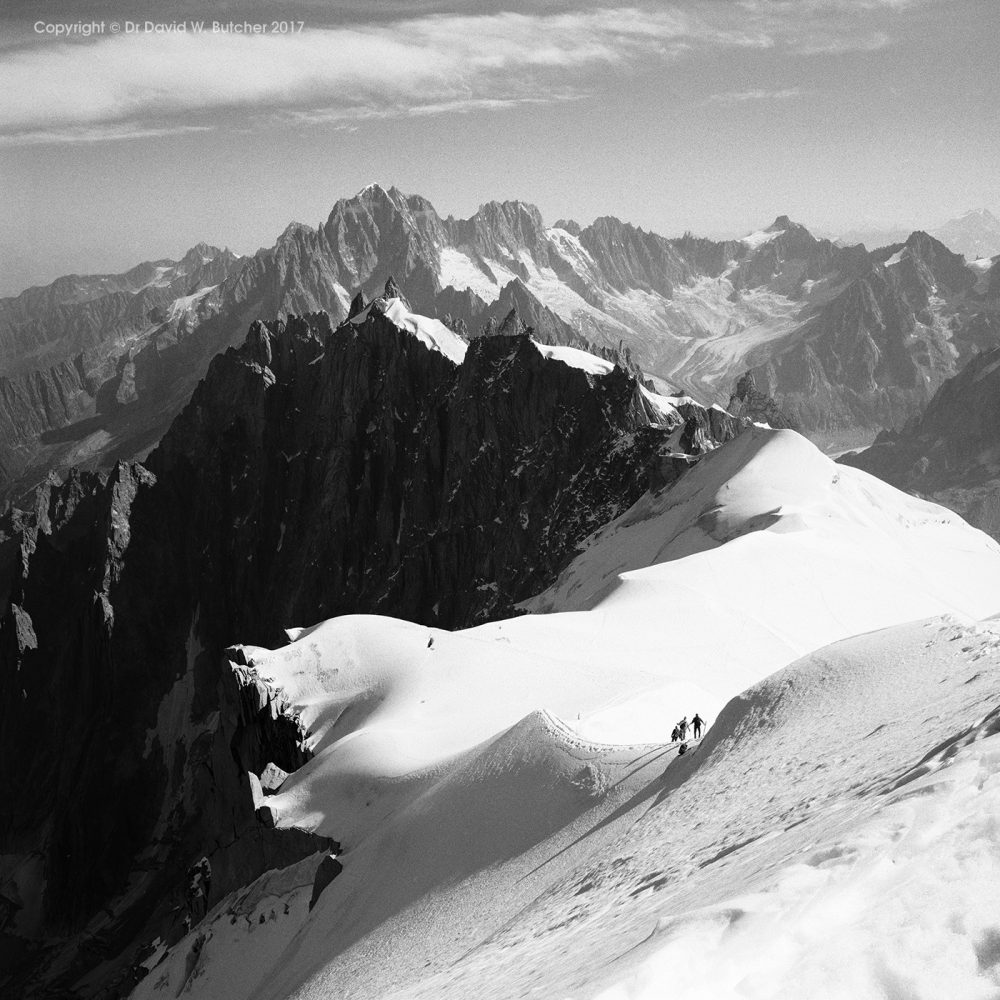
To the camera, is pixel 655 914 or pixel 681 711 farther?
pixel 681 711

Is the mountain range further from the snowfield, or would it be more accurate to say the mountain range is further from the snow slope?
the snow slope

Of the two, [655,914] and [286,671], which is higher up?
[655,914]

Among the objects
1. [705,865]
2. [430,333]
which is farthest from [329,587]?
[705,865]

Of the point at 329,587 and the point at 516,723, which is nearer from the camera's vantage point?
the point at 516,723

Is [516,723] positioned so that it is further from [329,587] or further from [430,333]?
[430,333]

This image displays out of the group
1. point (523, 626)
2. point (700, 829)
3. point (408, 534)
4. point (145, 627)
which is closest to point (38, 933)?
point (145, 627)

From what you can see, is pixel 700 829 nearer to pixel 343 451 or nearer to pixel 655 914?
pixel 655 914

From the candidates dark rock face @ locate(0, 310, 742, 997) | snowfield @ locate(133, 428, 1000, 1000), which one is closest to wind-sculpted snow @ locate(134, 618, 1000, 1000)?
snowfield @ locate(133, 428, 1000, 1000)

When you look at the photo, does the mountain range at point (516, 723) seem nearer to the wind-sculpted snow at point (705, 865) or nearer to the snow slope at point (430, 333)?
the wind-sculpted snow at point (705, 865)

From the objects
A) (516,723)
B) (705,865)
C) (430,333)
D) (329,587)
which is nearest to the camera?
(705,865)
